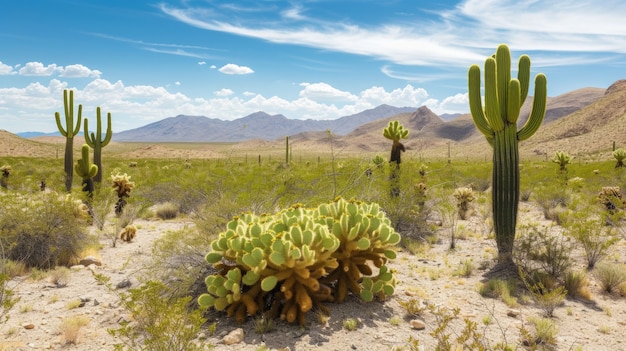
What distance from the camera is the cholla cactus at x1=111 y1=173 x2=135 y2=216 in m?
13.0

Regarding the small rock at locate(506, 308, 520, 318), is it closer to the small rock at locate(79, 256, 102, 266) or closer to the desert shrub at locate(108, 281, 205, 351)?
the desert shrub at locate(108, 281, 205, 351)

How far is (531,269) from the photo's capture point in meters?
7.68

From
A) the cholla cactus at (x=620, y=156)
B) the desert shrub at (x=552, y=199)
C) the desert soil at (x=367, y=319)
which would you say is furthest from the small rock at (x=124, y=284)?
the cholla cactus at (x=620, y=156)

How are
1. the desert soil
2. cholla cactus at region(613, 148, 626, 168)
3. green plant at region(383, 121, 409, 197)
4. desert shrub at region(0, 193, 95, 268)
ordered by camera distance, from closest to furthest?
the desert soil
desert shrub at region(0, 193, 95, 268)
green plant at region(383, 121, 409, 197)
cholla cactus at region(613, 148, 626, 168)

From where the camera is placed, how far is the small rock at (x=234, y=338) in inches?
191

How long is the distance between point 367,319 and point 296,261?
1300 mm

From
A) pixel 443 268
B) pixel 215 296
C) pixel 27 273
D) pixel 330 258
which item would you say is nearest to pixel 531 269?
pixel 443 268

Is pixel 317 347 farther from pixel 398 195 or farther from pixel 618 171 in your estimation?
pixel 618 171

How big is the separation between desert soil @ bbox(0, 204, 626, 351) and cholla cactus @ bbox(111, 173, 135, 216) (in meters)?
5.22

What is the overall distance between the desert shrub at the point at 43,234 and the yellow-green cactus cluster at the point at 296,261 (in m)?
4.20

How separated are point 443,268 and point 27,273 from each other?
7375 mm

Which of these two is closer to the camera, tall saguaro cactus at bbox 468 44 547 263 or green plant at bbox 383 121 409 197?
tall saguaro cactus at bbox 468 44 547 263

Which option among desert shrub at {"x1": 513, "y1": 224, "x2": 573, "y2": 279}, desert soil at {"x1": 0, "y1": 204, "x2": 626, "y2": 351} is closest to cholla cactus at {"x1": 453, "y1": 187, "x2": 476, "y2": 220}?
desert shrub at {"x1": 513, "y1": 224, "x2": 573, "y2": 279}

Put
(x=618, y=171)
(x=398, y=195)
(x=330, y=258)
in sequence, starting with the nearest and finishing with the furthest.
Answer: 1. (x=330, y=258)
2. (x=398, y=195)
3. (x=618, y=171)
